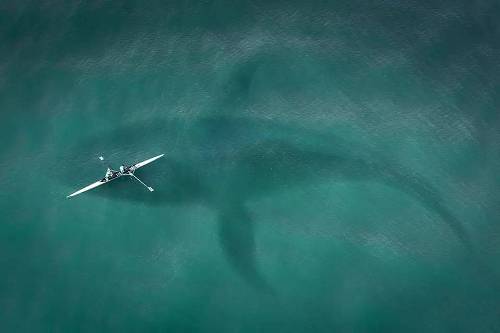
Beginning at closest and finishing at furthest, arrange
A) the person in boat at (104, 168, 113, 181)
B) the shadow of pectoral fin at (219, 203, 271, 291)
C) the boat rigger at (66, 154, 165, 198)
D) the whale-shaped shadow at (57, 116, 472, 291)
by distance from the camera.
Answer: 1. the shadow of pectoral fin at (219, 203, 271, 291)
2. the person in boat at (104, 168, 113, 181)
3. the boat rigger at (66, 154, 165, 198)
4. the whale-shaped shadow at (57, 116, 472, 291)

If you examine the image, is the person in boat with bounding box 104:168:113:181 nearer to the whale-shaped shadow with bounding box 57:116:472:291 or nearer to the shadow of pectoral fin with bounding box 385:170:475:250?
the whale-shaped shadow with bounding box 57:116:472:291

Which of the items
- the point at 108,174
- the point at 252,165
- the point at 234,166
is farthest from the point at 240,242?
A: the point at 108,174

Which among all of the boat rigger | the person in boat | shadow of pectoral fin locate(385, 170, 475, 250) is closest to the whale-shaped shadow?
shadow of pectoral fin locate(385, 170, 475, 250)

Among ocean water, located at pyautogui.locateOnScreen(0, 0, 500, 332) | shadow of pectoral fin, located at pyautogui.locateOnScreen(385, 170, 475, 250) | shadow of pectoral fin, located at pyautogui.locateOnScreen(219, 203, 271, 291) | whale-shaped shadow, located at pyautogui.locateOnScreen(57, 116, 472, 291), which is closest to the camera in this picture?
ocean water, located at pyautogui.locateOnScreen(0, 0, 500, 332)

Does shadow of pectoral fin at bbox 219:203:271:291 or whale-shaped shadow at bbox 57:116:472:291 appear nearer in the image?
shadow of pectoral fin at bbox 219:203:271:291

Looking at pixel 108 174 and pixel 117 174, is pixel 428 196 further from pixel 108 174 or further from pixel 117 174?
pixel 108 174

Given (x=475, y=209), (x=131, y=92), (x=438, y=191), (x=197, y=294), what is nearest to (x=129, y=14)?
(x=131, y=92)

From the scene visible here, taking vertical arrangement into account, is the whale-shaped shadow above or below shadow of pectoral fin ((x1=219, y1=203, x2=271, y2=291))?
above
